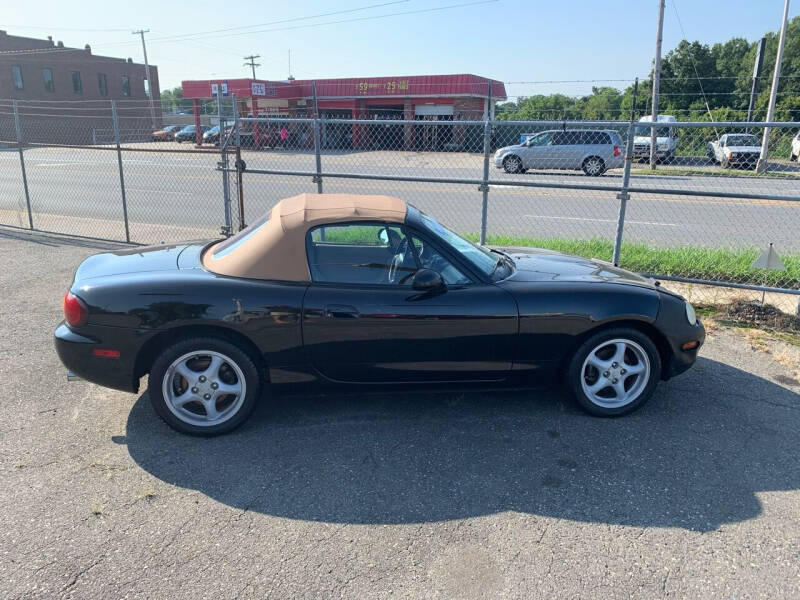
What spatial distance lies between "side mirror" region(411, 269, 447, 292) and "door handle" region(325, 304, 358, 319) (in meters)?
0.40

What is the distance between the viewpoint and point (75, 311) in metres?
3.65

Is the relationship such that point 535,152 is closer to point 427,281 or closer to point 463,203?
point 463,203

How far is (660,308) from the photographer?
397 cm

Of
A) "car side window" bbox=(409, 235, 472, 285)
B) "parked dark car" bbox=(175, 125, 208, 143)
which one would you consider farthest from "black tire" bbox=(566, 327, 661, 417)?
"parked dark car" bbox=(175, 125, 208, 143)

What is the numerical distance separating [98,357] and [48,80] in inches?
2509

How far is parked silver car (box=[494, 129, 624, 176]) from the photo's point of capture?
57.5 feet

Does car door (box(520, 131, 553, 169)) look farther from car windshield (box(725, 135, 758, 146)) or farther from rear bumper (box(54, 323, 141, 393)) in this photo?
rear bumper (box(54, 323, 141, 393))

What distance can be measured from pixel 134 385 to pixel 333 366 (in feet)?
4.05

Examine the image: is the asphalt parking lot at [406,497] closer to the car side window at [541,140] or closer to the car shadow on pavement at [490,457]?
the car shadow on pavement at [490,457]

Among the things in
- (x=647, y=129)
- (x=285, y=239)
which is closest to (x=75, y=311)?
(x=285, y=239)

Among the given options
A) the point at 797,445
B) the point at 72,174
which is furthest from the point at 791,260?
the point at 72,174

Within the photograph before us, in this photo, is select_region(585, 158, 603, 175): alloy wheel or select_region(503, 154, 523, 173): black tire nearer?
select_region(585, 158, 603, 175): alloy wheel

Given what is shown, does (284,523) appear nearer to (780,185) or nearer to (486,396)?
(486,396)

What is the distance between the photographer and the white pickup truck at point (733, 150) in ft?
29.1
